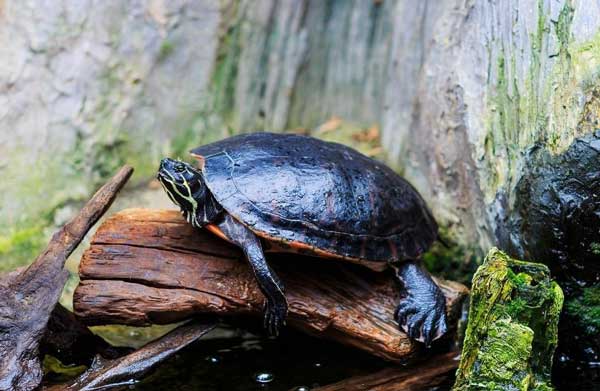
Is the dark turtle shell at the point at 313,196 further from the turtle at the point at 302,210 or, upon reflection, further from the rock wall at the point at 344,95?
the rock wall at the point at 344,95

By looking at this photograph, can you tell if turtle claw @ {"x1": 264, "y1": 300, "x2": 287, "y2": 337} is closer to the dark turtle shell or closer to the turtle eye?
the dark turtle shell

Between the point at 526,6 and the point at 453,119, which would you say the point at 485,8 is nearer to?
the point at 526,6

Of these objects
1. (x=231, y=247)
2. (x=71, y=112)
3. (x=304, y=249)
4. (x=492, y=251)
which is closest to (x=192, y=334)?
(x=231, y=247)

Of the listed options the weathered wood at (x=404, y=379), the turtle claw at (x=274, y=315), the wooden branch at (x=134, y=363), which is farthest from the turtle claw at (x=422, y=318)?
the wooden branch at (x=134, y=363)

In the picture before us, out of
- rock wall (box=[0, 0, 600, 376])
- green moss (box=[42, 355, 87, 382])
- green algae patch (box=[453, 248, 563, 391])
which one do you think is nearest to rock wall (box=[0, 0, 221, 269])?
rock wall (box=[0, 0, 600, 376])

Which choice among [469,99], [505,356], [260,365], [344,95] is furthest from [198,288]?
[344,95]

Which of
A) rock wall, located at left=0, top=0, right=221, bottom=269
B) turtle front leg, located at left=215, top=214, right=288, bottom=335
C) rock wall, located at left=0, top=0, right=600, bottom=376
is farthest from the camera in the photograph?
rock wall, located at left=0, top=0, right=221, bottom=269
